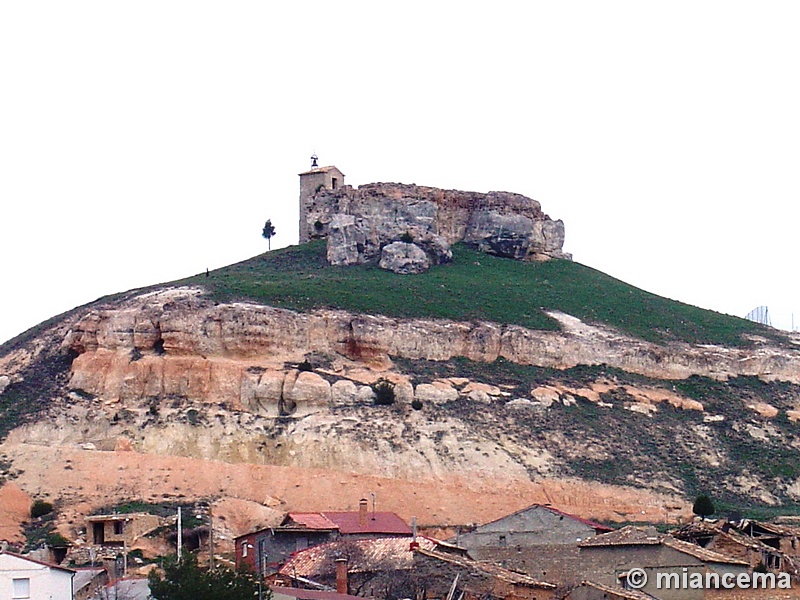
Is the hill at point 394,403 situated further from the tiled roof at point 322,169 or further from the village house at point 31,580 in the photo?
the village house at point 31,580

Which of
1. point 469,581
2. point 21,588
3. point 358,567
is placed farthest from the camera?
point 358,567

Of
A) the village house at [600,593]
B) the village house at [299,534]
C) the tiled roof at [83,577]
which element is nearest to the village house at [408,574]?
the village house at [600,593]

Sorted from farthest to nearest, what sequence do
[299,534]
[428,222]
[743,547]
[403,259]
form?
[428,222]
[403,259]
[299,534]
[743,547]

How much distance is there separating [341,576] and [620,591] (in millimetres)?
7839

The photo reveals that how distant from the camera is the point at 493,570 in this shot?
51438 millimetres

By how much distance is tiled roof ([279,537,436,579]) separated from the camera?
52.7 meters

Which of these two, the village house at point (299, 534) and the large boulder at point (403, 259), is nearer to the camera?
the village house at point (299, 534)

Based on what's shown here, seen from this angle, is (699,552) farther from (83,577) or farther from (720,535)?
(83,577)

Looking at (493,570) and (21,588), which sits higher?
(21,588)

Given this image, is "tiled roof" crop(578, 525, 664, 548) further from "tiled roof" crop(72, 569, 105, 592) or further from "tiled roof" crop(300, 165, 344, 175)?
"tiled roof" crop(300, 165, 344, 175)

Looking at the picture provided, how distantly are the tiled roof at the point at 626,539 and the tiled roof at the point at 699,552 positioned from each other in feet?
1.20

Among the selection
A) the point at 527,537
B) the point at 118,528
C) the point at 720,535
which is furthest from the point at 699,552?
the point at 118,528

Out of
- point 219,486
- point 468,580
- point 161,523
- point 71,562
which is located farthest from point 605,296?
point 468,580

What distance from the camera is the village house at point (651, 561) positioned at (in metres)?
49.9
